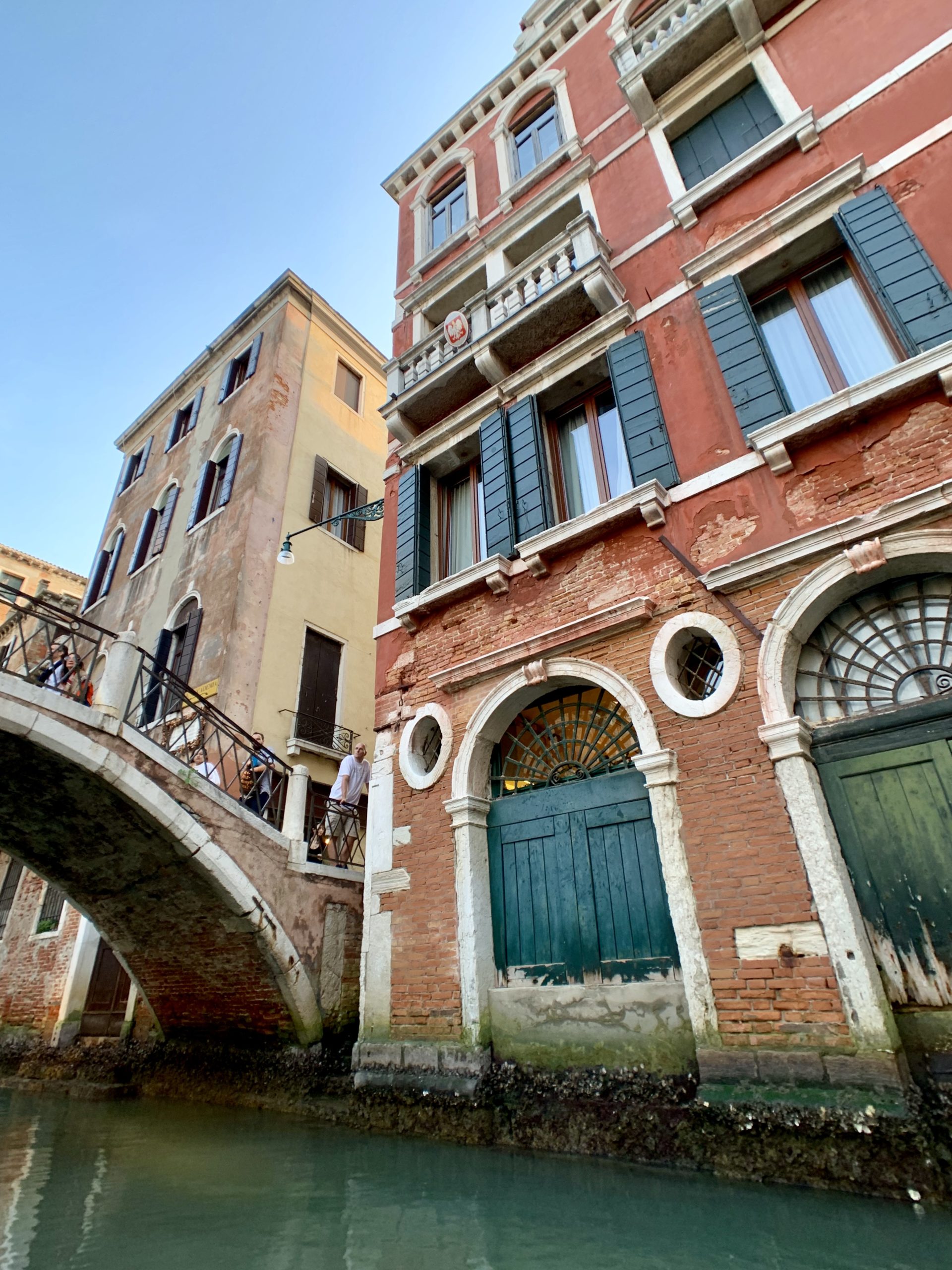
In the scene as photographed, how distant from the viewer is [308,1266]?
2723mm

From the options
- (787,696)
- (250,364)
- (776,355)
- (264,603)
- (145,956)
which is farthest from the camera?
(250,364)

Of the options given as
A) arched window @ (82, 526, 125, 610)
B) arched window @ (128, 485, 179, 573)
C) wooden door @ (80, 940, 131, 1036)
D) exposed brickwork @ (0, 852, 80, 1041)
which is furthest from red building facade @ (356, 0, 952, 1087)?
arched window @ (82, 526, 125, 610)

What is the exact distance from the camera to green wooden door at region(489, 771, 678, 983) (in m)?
4.91

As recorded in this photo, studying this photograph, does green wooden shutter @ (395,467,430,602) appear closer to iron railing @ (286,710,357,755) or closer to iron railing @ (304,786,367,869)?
iron railing @ (304,786,367,869)

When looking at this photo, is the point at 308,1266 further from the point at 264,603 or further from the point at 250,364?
the point at 250,364

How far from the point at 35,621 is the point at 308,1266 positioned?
2395cm

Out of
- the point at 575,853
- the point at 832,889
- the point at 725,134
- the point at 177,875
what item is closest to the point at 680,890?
the point at 832,889

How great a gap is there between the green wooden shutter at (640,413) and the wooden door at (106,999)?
390 inches

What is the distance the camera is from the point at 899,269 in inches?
195

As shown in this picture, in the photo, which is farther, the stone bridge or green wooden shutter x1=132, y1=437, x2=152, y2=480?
green wooden shutter x1=132, y1=437, x2=152, y2=480

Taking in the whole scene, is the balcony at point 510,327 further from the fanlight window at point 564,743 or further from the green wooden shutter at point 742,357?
the fanlight window at point 564,743

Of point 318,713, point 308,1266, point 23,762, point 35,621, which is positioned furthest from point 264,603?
point 35,621

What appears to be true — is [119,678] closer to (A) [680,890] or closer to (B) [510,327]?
(A) [680,890]

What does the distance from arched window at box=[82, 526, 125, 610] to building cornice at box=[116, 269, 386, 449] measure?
3.58 meters
